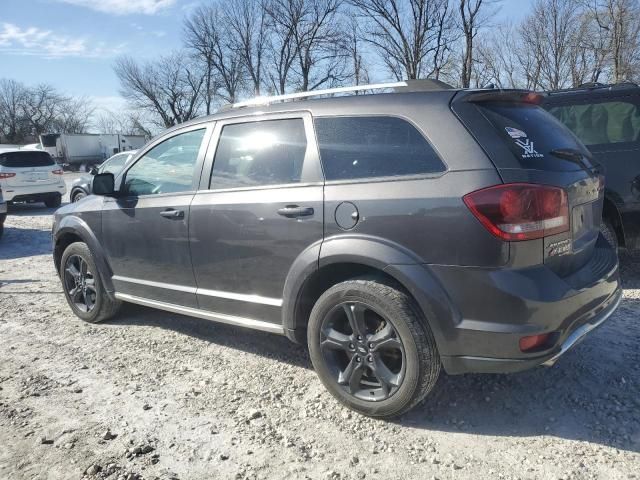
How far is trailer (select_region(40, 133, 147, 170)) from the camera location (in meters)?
39.3

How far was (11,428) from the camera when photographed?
2.95 m

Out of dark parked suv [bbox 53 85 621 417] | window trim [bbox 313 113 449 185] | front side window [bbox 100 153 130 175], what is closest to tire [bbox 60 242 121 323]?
dark parked suv [bbox 53 85 621 417]

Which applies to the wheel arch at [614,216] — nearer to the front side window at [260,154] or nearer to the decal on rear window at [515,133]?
the decal on rear window at [515,133]

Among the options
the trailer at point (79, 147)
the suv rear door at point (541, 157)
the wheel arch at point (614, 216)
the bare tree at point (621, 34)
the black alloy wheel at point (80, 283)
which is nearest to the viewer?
the suv rear door at point (541, 157)

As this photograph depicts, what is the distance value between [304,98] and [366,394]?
76.2 inches

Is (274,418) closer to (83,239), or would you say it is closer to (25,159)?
(83,239)

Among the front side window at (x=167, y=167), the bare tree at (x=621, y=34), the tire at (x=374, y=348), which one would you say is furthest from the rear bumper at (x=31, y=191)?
the bare tree at (x=621, y=34)

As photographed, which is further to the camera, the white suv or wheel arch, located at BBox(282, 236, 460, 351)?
the white suv

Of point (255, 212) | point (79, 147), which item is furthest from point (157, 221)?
point (79, 147)

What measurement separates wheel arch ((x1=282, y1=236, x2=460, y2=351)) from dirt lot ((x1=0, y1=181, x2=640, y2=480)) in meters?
0.56

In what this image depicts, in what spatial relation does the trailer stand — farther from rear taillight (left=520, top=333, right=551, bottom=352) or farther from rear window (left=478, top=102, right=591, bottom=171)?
rear taillight (left=520, top=333, right=551, bottom=352)

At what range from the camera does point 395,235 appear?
2.63 m

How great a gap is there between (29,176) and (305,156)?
12.9 meters

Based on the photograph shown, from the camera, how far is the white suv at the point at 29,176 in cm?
1312
